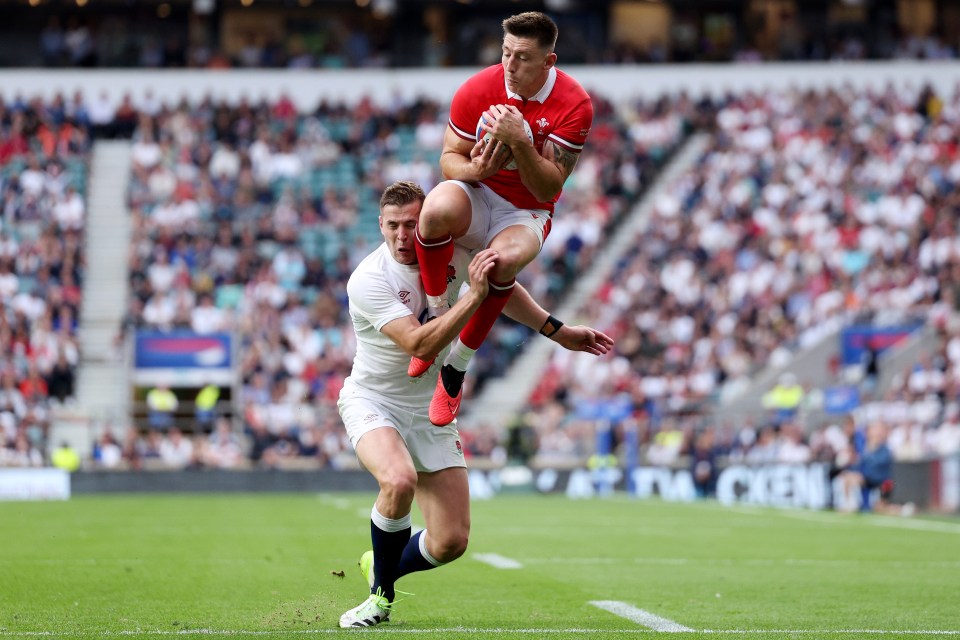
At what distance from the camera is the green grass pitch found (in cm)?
759

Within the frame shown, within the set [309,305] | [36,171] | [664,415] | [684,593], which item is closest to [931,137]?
[664,415]

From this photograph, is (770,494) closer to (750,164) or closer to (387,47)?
(750,164)

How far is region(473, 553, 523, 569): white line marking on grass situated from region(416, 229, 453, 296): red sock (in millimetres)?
4257

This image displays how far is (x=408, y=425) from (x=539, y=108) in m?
1.88

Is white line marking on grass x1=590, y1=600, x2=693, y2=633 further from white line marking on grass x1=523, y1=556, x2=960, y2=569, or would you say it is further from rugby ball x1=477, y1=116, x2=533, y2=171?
white line marking on grass x1=523, y1=556, x2=960, y2=569

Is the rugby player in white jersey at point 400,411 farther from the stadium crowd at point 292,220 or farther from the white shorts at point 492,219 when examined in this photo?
the stadium crowd at point 292,220

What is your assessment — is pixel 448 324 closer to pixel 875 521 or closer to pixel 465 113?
pixel 465 113

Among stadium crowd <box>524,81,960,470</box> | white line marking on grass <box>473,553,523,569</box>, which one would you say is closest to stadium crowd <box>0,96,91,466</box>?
stadium crowd <box>524,81,960,470</box>

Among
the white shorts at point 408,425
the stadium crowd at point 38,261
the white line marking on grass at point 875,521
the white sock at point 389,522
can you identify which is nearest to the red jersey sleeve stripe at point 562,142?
the white shorts at point 408,425

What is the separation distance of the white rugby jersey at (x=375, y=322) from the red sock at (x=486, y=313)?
16 cm

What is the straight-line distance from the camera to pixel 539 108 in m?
7.87

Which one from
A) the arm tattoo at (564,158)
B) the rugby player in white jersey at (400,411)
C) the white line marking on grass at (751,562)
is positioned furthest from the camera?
the white line marking on grass at (751,562)

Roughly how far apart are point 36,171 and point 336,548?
2233cm

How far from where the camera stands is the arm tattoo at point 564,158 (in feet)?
25.5
